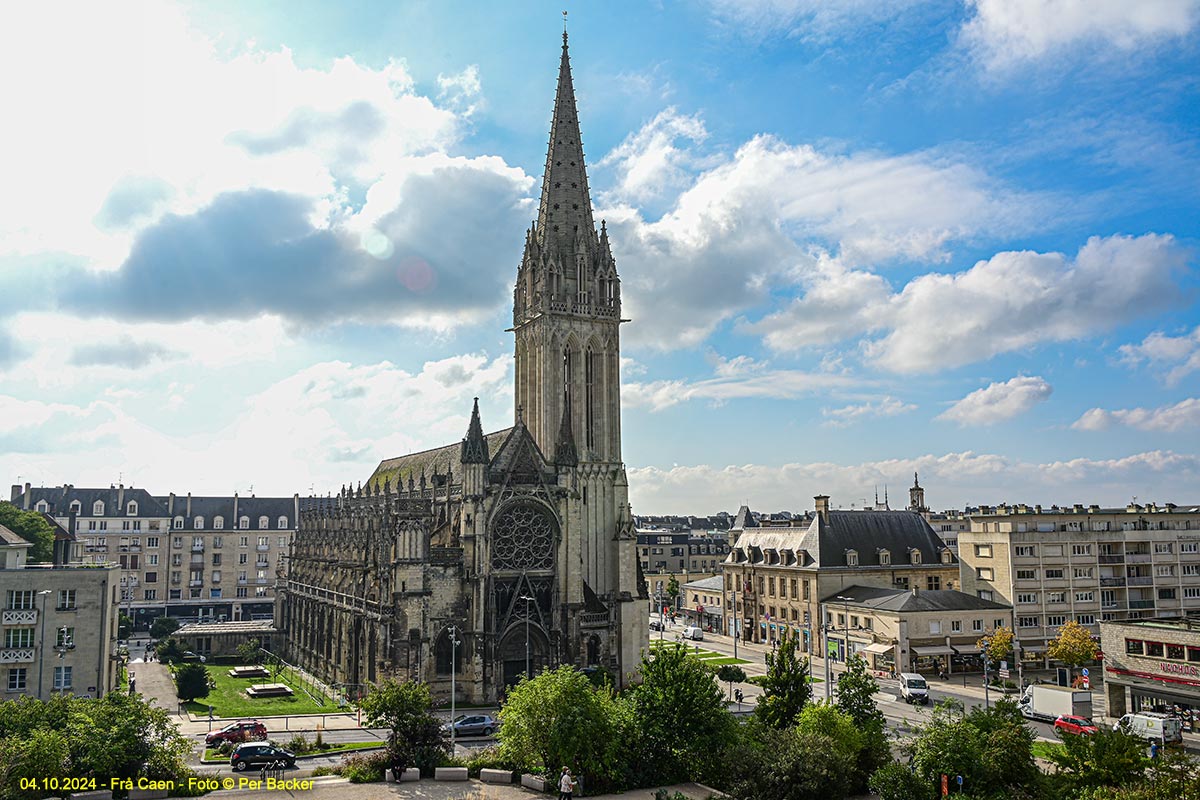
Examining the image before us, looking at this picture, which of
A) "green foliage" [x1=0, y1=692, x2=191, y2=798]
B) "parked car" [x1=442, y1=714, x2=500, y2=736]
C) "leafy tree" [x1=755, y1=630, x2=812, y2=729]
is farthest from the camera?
"parked car" [x1=442, y1=714, x2=500, y2=736]

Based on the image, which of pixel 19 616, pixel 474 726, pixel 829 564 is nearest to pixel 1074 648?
pixel 829 564

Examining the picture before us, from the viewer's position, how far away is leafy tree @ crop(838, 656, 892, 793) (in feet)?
126

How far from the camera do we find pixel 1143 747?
108 ft

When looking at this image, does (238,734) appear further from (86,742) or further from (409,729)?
(86,742)

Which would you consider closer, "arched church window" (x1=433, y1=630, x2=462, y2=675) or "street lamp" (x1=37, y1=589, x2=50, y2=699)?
"street lamp" (x1=37, y1=589, x2=50, y2=699)

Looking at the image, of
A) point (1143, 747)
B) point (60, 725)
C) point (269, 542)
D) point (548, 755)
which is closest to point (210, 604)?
point (269, 542)

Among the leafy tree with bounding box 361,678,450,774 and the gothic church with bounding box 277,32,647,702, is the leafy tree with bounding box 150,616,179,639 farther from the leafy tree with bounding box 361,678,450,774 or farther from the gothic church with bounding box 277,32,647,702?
the leafy tree with bounding box 361,678,450,774

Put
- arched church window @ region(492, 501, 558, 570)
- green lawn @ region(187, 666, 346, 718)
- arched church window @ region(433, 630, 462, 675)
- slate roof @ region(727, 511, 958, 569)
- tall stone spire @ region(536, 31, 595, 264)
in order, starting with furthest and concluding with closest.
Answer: slate roof @ region(727, 511, 958, 569)
tall stone spire @ region(536, 31, 595, 264)
arched church window @ region(492, 501, 558, 570)
arched church window @ region(433, 630, 462, 675)
green lawn @ region(187, 666, 346, 718)

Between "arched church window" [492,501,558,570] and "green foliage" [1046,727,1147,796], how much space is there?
40.5 meters

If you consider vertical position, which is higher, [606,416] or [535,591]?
[606,416]

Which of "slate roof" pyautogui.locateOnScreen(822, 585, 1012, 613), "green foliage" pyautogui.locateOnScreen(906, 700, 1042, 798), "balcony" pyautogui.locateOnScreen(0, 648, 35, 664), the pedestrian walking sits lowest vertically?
the pedestrian walking

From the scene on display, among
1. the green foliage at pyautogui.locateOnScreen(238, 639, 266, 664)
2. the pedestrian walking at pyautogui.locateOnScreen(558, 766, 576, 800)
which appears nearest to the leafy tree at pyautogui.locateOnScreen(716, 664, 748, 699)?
the pedestrian walking at pyautogui.locateOnScreen(558, 766, 576, 800)

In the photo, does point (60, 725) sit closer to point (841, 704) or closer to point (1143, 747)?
point (841, 704)

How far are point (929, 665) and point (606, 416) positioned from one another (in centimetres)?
3161
